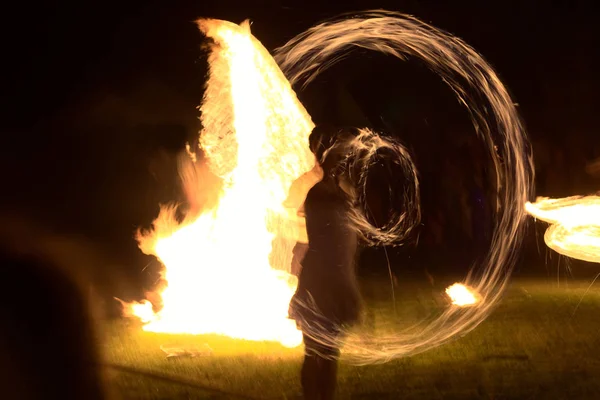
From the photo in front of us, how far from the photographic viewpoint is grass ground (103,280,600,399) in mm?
5301

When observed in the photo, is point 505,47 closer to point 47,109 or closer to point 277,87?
point 277,87

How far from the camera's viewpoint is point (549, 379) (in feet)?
18.1

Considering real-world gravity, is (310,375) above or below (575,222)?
below

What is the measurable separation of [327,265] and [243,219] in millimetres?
2445

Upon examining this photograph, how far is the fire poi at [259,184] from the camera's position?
6.53 m

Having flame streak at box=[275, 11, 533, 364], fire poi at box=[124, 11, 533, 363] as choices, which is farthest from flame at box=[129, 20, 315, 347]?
flame streak at box=[275, 11, 533, 364]

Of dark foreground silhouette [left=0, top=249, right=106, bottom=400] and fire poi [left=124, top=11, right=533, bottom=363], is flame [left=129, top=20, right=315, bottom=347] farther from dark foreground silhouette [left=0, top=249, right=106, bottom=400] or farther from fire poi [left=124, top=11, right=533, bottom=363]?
dark foreground silhouette [left=0, top=249, right=106, bottom=400]

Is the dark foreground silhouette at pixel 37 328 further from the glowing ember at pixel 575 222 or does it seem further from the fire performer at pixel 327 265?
the glowing ember at pixel 575 222

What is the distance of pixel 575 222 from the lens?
610 cm

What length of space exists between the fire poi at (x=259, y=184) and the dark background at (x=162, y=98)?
24.9 inches

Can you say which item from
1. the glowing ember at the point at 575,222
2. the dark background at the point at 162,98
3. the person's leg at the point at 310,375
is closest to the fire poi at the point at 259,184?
the glowing ember at the point at 575,222

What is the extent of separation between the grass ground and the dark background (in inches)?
52.2

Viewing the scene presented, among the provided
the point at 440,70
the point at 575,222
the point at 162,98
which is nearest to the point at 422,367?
the point at 575,222

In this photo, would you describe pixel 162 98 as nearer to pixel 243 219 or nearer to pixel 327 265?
pixel 243 219
